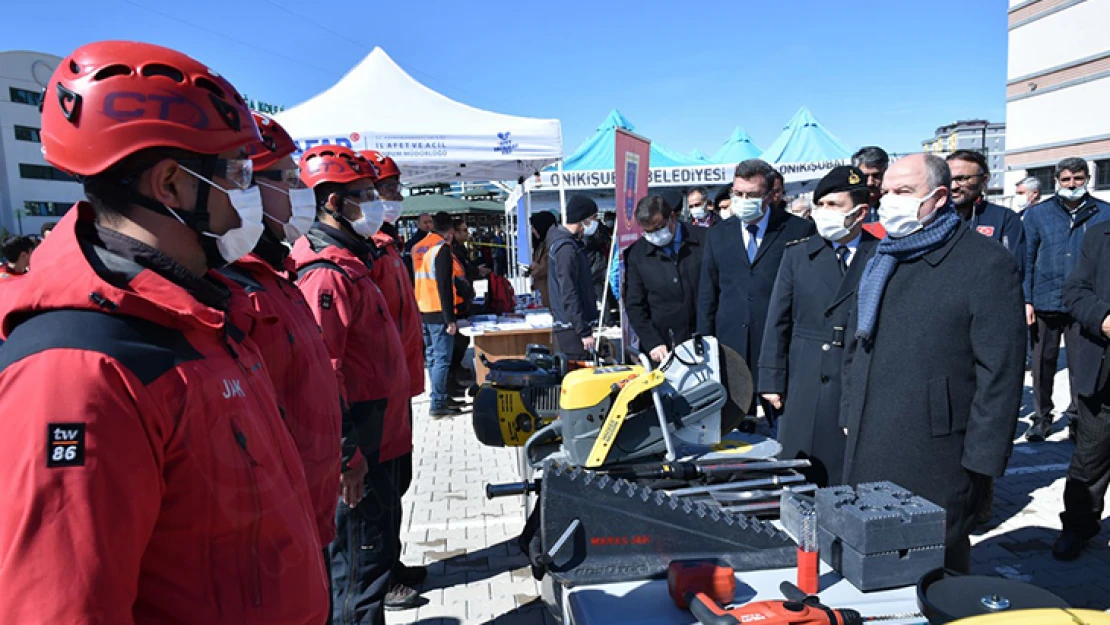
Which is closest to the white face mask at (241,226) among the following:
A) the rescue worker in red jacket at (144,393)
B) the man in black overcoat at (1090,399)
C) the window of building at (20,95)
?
the rescue worker in red jacket at (144,393)

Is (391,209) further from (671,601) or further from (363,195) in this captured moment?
(671,601)

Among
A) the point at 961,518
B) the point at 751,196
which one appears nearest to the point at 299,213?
the point at 961,518

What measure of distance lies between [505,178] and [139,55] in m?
10.7

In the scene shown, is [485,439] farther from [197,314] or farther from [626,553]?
[197,314]

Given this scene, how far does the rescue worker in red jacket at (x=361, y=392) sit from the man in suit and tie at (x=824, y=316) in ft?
5.97

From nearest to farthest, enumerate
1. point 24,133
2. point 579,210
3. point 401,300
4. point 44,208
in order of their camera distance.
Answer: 1. point 401,300
2. point 579,210
3. point 24,133
4. point 44,208

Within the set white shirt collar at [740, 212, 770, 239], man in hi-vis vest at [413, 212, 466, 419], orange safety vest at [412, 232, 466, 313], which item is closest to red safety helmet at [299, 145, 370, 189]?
white shirt collar at [740, 212, 770, 239]

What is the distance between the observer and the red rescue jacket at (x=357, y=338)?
8.77ft

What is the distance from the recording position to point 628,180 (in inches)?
241

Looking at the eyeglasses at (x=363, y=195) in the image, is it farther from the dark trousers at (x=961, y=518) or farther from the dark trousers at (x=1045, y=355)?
the dark trousers at (x=1045, y=355)

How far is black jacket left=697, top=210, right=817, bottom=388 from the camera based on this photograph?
4.37 m

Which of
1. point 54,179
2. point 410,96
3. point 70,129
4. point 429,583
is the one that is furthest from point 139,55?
point 54,179

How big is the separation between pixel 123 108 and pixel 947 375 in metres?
2.50

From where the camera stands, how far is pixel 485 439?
11.2 ft
